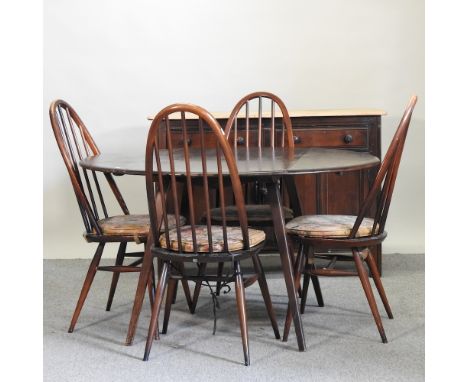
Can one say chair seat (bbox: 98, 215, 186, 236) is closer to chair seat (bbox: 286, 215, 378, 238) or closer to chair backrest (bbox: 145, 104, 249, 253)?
chair backrest (bbox: 145, 104, 249, 253)

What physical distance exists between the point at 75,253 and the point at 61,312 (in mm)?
1381

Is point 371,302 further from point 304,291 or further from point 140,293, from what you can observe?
point 140,293

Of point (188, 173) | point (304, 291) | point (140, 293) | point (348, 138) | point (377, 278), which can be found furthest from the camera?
point (348, 138)

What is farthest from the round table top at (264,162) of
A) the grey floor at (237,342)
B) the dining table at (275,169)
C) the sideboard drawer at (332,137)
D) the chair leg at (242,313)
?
the grey floor at (237,342)

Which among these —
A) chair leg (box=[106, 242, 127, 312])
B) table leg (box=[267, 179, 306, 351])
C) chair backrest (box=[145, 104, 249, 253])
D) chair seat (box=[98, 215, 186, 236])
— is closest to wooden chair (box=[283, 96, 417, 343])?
table leg (box=[267, 179, 306, 351])

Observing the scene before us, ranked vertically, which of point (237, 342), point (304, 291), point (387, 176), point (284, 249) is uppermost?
point (387, 176)

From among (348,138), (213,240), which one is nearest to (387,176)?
(213,240)

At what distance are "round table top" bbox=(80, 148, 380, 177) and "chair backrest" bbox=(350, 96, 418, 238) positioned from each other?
72 millimetres

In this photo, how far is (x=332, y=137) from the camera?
13.0ft

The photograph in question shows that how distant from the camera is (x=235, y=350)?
2.82 m

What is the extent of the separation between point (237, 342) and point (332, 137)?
144 centimetres

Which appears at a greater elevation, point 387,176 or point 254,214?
point 387,176
